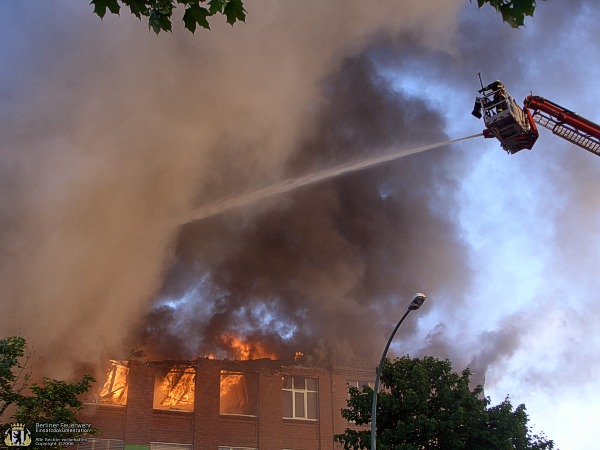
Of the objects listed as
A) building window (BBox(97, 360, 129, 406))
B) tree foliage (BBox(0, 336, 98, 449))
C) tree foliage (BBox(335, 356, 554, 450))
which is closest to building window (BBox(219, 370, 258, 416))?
building window (BBox(97, 360, 129, 406))

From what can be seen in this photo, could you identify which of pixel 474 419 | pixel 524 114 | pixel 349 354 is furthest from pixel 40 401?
pixel 349 354

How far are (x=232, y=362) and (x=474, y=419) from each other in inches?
571

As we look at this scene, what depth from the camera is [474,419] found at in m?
15.4

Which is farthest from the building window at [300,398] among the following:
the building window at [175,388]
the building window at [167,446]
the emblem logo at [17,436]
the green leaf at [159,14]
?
the green leaf at [159,14]

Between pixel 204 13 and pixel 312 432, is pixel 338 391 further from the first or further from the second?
pixel 204 13

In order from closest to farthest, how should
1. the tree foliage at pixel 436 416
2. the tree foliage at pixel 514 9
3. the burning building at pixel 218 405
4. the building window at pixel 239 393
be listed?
the tree foliage at pixel 514 9
the tree foliage at pixel 436 416
the burning building at pixel 218 405
the building window at pixel 239 393

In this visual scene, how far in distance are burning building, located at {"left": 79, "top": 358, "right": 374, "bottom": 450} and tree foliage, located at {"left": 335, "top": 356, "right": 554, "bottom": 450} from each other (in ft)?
35.5

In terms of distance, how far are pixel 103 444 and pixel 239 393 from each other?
6.60m

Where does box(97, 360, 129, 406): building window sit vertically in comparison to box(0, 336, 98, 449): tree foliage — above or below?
above

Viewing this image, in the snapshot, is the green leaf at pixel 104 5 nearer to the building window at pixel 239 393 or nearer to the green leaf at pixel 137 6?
the green leaf at pixel 137 6

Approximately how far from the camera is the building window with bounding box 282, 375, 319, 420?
28.2 meters

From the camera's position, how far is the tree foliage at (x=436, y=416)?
15.1m

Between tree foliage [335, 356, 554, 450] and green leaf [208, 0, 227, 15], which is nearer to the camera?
green leaf [208, 0, 227, 15]

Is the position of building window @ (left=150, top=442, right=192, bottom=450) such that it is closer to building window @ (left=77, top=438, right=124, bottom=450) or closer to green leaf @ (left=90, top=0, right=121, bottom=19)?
building window @ (left=77, top=438, right=124, bottom=450)
